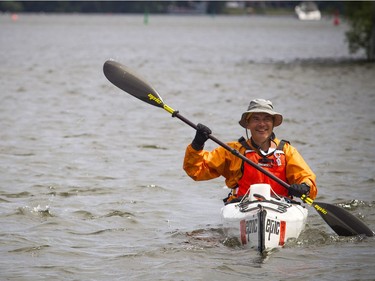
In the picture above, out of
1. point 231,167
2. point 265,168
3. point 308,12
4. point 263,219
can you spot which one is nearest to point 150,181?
point 231,167

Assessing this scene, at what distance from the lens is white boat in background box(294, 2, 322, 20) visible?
139000 millimetres

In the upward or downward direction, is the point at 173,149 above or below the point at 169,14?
above

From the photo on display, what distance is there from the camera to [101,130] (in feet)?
55.6

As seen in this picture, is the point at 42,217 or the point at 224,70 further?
the point at 224,70

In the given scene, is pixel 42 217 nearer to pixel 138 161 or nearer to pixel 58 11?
pixel 138 161

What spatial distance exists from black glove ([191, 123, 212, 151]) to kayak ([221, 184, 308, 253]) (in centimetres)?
59

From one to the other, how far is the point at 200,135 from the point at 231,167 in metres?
0.68

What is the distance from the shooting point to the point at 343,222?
9211 mm

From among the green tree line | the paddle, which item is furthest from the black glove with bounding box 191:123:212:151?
the green tree line

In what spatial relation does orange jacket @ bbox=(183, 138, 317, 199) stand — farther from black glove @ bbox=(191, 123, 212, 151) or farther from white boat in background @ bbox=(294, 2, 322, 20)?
white boat in background @ bbox=(294, 2, 322, 20)

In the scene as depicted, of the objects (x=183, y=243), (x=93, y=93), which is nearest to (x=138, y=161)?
(x=183, y=243)

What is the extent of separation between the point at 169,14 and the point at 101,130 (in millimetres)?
162016

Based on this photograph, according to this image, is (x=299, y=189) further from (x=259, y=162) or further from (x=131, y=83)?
(x=131, y=83)

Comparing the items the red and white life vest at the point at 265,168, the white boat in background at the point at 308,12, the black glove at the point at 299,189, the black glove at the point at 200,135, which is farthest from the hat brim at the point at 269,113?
the white boat in background at the point at 308,12
